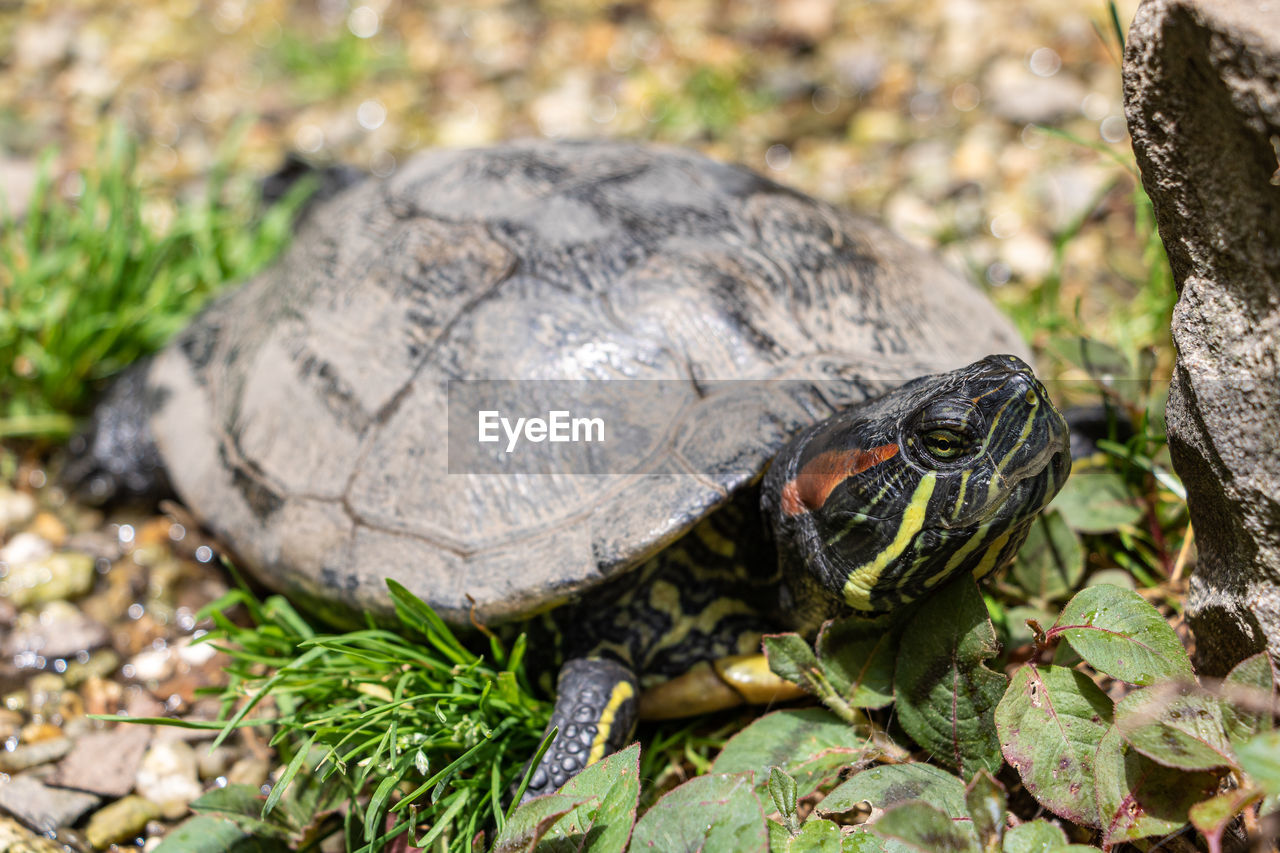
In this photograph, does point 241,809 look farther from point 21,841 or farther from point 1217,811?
point 1217,811

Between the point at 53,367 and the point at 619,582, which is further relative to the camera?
the point at 53,367

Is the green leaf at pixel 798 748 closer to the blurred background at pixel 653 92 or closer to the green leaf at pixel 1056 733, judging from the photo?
the green leaf at pixel 1056 733

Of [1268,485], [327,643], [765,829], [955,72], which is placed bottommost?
[327,643]

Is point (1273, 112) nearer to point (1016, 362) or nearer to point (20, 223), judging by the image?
point (1016, 362)

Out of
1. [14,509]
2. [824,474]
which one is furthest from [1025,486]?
[14,509]

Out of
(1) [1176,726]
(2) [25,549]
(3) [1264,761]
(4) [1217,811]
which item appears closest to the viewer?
(3) [1264,761]

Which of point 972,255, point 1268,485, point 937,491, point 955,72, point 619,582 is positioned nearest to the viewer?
point 1268,485

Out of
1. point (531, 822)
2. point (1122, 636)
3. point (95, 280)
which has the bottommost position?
point (531, 822)

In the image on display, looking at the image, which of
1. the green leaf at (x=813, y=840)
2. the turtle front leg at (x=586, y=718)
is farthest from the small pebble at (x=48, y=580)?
the green leaf at (x=813, y=840)

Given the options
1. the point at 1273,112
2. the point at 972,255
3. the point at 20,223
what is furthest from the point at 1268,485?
the point at 20,223
